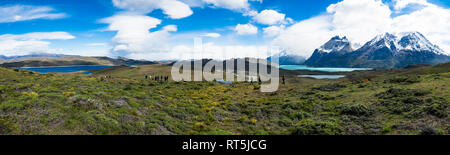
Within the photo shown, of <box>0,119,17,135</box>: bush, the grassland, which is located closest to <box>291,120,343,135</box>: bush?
the grassland

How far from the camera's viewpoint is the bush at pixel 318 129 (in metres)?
14.4

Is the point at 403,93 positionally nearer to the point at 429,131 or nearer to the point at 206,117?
the point at 429,131

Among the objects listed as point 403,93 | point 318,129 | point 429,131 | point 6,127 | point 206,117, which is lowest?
point 206,117

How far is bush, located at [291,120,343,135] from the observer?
14.4m

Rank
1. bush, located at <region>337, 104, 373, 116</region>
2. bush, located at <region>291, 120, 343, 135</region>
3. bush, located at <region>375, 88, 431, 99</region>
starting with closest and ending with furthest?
bush, located at <region>291, 120, 343, 135</region>
bush, located at <region>337, 104, 373, 116</region>
bush, located at <region>375, 88, 431, 99</region>

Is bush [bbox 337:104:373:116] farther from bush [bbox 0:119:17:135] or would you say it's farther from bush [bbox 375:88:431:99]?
bush [bbox 0:119:17:135]

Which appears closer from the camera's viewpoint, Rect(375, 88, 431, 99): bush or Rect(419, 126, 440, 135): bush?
Rect(419, 126, 440, 135): bush

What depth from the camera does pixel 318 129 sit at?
48.3ft

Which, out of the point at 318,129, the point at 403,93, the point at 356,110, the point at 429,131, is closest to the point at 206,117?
the point at 318,129

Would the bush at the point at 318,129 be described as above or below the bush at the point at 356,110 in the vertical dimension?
below

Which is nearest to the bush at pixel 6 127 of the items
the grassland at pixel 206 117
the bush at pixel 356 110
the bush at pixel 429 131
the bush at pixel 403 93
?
the grassland at pixel 206 117

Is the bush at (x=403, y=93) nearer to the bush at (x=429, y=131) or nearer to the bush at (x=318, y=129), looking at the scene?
the bush at (x=429, y=131)
